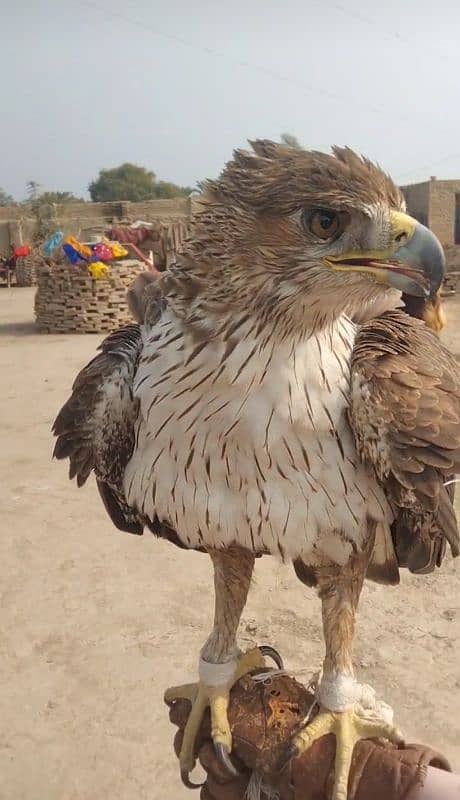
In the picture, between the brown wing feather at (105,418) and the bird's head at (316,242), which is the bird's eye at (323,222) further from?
the brown wing feather at (105,418)

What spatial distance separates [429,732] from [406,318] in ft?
6.58

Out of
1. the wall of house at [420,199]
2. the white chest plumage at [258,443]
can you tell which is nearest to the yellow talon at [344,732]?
the white chest plumage at [258,443]

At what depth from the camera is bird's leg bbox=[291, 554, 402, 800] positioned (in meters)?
2.05

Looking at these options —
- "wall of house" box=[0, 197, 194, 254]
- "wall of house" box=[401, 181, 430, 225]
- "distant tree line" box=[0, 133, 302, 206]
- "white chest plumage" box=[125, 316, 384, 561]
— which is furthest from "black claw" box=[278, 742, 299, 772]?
"distant tree line" box=[0, 133, 302, 206]

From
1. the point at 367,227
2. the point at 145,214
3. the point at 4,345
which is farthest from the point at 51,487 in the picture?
the point at 145,214

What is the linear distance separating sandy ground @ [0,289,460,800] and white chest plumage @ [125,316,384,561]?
1742 millimetres

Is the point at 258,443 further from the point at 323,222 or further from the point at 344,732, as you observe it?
the point at 344,732

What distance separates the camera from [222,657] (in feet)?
7.61

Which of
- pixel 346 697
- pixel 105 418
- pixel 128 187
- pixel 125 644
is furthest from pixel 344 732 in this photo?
pixel 128 187

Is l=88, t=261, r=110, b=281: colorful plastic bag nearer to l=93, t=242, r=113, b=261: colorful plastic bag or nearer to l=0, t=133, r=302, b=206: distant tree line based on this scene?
l=93, t=242, r=113, b=261: colorful plastic bag

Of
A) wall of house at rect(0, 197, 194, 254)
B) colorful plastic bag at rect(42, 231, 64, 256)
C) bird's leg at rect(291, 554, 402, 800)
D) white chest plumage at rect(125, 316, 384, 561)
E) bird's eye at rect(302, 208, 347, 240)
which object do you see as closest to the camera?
bird's eye at rect(302, 208, 347, 240)

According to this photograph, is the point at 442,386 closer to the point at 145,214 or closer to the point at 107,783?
the point at 107,783

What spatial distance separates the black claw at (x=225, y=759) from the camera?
83.8 inches

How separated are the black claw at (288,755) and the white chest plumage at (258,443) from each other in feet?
1.83
